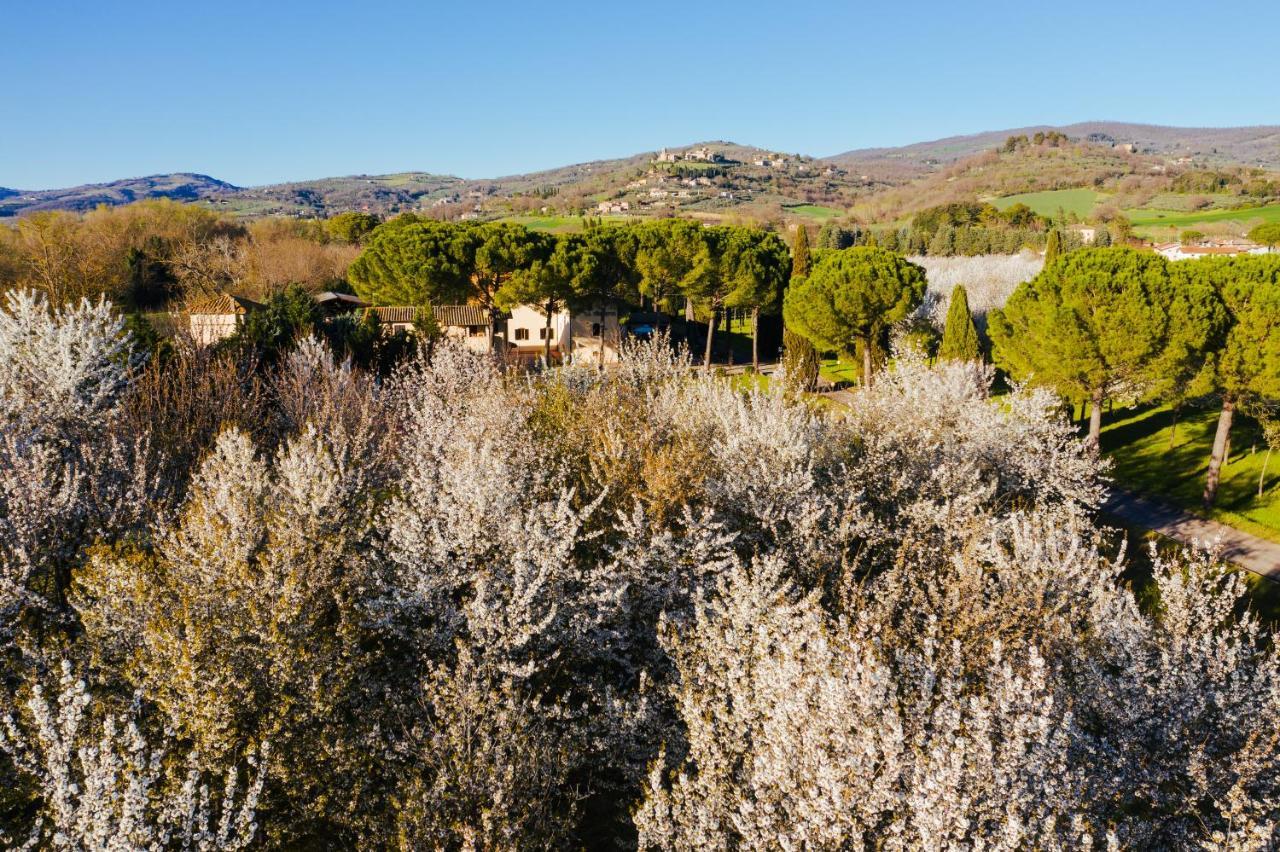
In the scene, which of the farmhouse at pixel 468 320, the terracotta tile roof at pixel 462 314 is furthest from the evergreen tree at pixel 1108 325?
the terracotta tile roof at pixel 462 314

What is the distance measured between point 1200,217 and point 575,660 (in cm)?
10737

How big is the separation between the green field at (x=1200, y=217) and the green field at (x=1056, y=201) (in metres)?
6.47

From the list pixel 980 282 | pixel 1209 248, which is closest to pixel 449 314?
pixel 980 282

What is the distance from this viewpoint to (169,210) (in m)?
59.7

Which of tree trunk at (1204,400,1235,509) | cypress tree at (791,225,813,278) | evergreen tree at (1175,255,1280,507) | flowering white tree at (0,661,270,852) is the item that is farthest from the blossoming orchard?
cypress tree at (791,225,813,278)

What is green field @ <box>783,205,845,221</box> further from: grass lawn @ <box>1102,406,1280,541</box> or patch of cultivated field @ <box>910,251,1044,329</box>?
grass lawn @ <box>1102,406,1280,541</box>

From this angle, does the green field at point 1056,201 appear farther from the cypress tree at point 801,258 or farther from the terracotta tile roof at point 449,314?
the terracotta tile roof at point 449,314

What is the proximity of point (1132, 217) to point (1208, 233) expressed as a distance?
16.2m

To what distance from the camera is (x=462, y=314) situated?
124 feet

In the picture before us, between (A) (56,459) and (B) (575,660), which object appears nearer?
(B) (575,660)

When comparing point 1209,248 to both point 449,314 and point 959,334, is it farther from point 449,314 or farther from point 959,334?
point 449,314

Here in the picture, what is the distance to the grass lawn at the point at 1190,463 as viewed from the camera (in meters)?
20.8

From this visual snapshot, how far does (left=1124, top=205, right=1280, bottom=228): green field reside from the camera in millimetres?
80938

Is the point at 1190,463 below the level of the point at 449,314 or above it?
below
